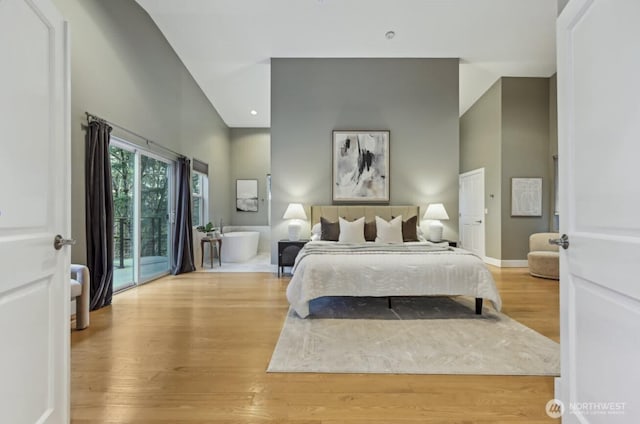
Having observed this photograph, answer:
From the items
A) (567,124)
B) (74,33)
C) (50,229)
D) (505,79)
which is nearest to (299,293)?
(50,229)

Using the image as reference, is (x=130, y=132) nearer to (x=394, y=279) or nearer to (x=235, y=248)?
(x=235, y=248)

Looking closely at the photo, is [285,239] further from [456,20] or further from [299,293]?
[456,20]

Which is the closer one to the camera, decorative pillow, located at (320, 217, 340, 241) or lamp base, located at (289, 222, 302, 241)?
decorative pillow, located at (320, 217, 340, 241)

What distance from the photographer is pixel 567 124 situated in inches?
52.1

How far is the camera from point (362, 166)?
5.36 meters

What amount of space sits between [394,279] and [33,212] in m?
2.67

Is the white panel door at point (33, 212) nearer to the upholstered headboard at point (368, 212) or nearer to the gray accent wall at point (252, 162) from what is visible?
the upholstered headboard at point (368, 212)

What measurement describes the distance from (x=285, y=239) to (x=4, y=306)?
4342 mm

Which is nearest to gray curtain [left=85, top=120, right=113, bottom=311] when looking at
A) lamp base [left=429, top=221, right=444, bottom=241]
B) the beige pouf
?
lamp base [left=429, top=221, right=444, bottom=241]

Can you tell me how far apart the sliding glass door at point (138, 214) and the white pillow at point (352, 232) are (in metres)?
2.88

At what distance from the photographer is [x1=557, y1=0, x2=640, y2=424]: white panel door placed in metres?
1.00

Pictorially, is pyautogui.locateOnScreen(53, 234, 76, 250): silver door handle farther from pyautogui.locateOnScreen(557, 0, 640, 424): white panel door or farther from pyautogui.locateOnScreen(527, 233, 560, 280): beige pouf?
pyautogui.locateOnScreen(527, 233, 560, 280): beige pouf

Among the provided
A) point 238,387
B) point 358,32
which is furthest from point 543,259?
point 238,387

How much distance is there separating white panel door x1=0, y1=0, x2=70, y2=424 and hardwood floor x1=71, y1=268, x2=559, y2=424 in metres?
0.47
